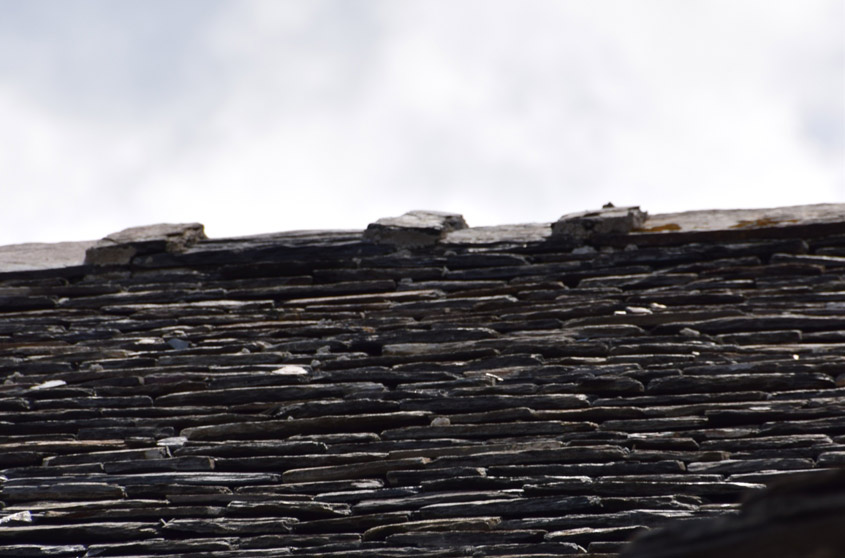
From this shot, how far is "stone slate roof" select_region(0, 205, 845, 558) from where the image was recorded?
377 centimetres

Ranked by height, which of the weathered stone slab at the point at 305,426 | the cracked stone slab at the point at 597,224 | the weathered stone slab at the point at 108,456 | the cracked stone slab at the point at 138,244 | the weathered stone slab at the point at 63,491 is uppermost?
the cracked stone slab at the point at 138,244

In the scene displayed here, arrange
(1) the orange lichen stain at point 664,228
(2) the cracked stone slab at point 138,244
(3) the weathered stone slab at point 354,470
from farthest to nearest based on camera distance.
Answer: (2) the cracked stone slab at point 138,244 → (1) the orange lichen stain at point 664,228 → (3) the weathered stone slab at point 354,470

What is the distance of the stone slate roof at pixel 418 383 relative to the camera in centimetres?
377

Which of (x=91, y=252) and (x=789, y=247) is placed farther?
(x=91, y=252)

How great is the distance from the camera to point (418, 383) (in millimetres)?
4684

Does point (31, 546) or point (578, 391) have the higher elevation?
point (578, 391)

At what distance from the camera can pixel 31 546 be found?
12.6ft

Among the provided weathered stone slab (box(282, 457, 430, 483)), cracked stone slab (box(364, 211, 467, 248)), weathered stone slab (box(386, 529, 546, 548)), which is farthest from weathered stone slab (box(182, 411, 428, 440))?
cracked stone slab (box(364, 211, 467, 248))

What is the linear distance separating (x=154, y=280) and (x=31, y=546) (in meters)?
2.54

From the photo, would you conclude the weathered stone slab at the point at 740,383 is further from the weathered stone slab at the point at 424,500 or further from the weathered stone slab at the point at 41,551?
the weathered stone slab at the point at 41,551

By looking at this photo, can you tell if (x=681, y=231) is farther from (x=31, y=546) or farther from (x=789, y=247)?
(x=31, y=546)

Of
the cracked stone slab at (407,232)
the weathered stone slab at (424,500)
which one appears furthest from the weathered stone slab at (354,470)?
the cracked stone slab at (407,232)

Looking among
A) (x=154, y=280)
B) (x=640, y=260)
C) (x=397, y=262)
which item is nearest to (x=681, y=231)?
(x=640, y=260)

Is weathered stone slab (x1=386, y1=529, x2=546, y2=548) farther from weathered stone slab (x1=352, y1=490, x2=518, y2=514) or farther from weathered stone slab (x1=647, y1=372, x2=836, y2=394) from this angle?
weathered stone slab (x1=647, y1=372, x2=836, y2=394)
